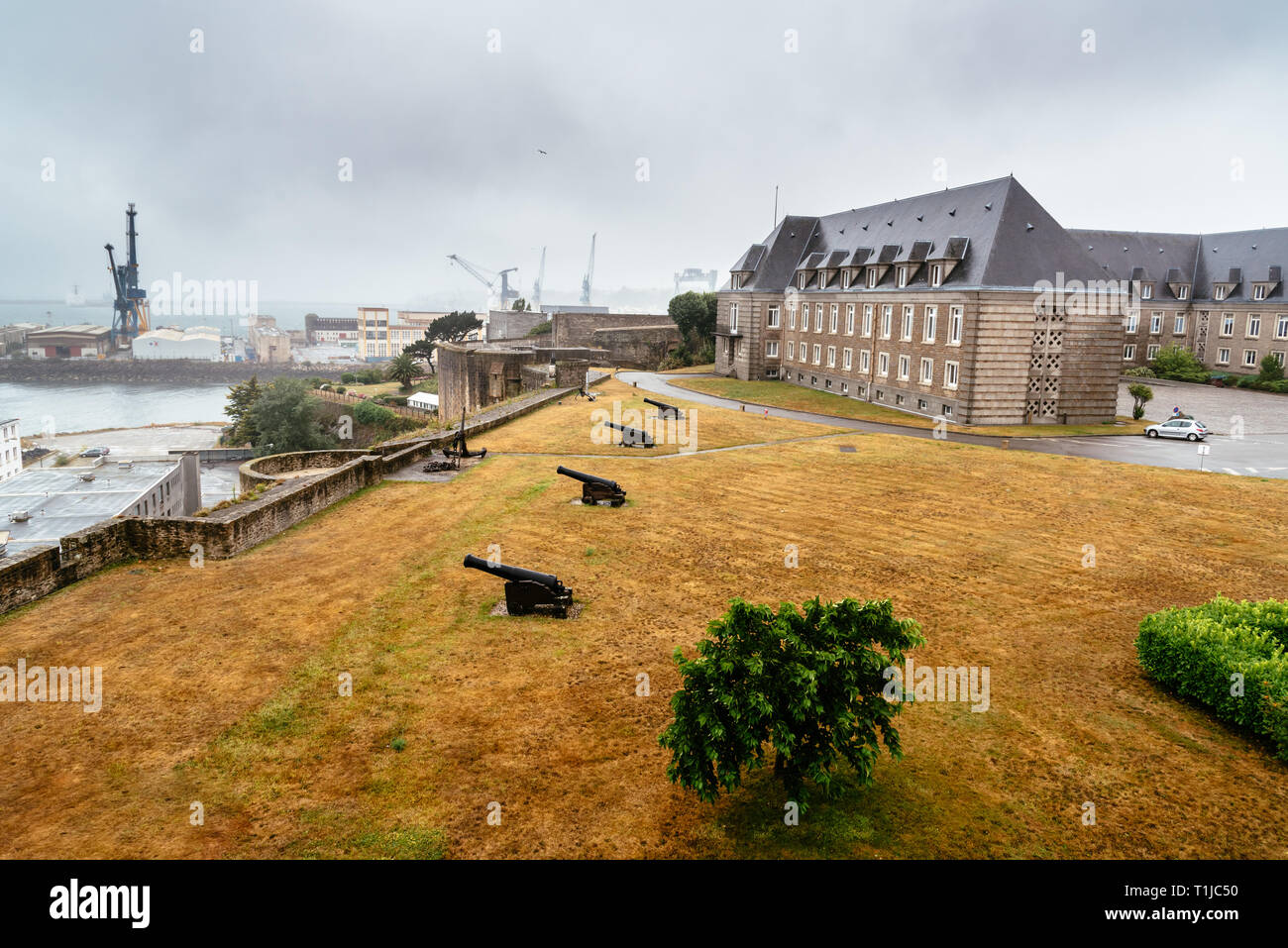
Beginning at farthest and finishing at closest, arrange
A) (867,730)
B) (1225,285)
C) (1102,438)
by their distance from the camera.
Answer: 1. (1225,285)
2. (1102,438)
3. (867,730)

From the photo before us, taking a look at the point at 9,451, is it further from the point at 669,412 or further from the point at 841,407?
the point at 841,407

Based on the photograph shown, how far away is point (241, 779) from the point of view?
368 inches

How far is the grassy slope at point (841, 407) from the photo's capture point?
40.9 m

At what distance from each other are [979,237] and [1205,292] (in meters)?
37.4

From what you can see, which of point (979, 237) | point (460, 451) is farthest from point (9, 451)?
point (979, 237)

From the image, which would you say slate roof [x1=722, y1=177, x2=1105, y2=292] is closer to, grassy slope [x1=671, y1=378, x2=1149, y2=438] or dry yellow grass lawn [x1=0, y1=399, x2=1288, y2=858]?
grassy slope [x1=671, y1=378, x2=1149, y2=438]

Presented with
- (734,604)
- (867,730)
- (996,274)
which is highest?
(996,274)

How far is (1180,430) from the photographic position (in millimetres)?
38031

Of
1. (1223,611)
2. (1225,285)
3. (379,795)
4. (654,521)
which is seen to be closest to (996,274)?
(654,521)

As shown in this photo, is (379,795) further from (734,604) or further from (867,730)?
(867,730)

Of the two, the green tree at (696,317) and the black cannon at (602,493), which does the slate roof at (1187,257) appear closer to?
the green tree at (696,317)
